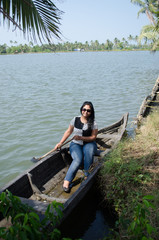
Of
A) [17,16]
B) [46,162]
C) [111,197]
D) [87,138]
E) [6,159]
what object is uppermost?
[17,16]

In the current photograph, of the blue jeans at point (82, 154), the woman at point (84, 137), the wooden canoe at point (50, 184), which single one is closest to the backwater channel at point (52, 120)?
the wooden canoe at point (50, 184)

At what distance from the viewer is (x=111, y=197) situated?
4.57 m

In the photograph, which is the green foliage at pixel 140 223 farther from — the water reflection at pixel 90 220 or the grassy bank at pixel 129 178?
the water reflection at pixel 90 220

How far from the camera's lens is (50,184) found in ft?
17.1

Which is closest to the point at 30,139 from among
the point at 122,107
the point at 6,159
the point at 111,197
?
the point at 6,159

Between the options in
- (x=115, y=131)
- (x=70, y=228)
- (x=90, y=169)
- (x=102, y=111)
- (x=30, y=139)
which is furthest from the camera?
(x=102, y=111)

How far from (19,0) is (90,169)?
11.9 feet

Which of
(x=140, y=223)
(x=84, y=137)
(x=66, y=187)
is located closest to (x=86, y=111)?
(x=84, y=137)

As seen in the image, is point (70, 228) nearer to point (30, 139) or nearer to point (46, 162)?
point (46, 162)

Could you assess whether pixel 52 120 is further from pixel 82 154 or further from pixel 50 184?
pixel 50 184

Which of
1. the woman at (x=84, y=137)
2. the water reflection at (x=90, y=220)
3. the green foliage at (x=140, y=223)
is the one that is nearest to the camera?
the green foliage at (x=140, y=223)

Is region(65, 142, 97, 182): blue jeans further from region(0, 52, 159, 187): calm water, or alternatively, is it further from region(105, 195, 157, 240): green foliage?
region(0, 52, 159, 187): calm water

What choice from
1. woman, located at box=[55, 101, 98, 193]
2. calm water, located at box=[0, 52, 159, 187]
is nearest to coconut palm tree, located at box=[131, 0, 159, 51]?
calm water, located at box=[0, 52, 159, 187]

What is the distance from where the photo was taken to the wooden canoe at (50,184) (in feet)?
12.8
